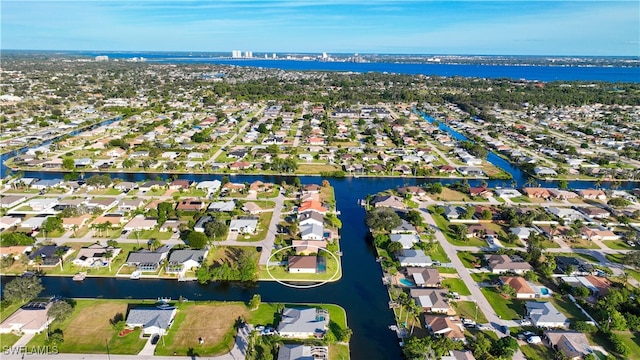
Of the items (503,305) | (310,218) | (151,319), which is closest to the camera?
(151,319)

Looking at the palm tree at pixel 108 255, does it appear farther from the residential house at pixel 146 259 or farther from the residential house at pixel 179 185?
the residential house at pixel 179 185

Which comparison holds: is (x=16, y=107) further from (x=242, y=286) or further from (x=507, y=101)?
(x=507, y=101)

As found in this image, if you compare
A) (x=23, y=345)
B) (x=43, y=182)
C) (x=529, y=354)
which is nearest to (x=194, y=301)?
(x=23, y=345)

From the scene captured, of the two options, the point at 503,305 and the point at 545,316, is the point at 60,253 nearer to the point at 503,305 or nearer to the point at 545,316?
the point at 503,305

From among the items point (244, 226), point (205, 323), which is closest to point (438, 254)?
point (244, 226)

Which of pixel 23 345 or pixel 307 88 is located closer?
pixel 23 345

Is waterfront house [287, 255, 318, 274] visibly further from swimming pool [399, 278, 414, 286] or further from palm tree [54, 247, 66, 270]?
Answer: palm tree [54, 247, 66, 270]
